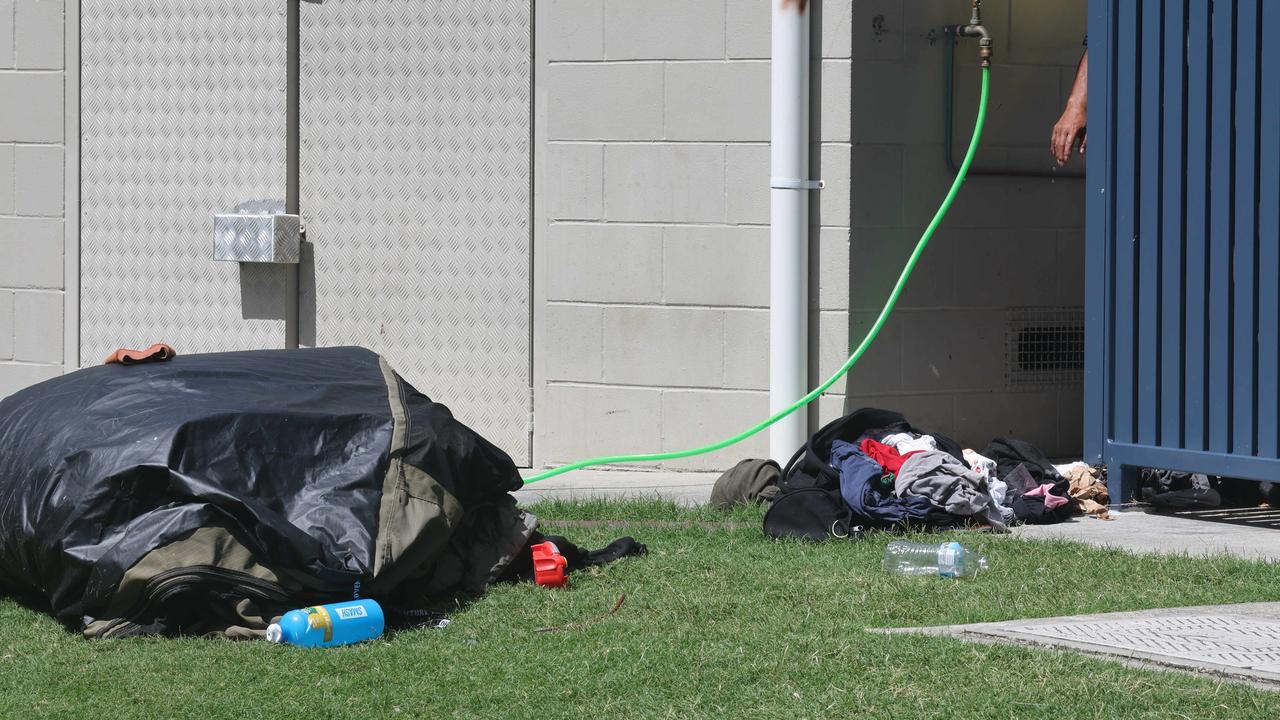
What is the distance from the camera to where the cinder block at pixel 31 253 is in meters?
10.1

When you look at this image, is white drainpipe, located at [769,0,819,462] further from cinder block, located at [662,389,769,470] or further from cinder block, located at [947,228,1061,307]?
cinder block, located at [947,228,1061,307]

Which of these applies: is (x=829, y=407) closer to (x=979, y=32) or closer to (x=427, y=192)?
(x=979, y=32)

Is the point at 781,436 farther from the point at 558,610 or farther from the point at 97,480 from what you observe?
the point at 97,480

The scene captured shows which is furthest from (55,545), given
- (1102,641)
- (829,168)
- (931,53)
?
(931,53)

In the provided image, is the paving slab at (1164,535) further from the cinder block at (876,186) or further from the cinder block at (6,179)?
the cinder block at (6,179)

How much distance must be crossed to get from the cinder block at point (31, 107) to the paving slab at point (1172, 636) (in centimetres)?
708

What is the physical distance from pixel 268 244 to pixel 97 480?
4247 mm

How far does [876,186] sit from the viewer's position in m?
8.38

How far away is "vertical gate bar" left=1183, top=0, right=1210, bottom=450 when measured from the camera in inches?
278

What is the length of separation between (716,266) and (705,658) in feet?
13.4

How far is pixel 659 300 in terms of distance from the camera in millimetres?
8625

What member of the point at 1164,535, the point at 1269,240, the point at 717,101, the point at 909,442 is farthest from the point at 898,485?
the point at 717,101

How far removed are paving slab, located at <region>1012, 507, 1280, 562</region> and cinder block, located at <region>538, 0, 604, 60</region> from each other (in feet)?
11.4

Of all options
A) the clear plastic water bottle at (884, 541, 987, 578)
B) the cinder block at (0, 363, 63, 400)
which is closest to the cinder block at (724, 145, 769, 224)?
the clear plastic water bottle at (884, 541, 987, 578)
